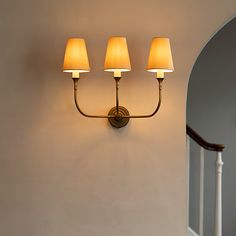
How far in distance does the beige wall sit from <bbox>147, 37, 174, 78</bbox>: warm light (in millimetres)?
210

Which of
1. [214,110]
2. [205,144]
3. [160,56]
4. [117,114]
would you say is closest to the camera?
[160,56]

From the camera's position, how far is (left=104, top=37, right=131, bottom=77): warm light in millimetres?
2098

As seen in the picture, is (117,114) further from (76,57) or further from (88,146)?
(76,57)

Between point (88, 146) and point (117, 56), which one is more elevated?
point (117, 56)

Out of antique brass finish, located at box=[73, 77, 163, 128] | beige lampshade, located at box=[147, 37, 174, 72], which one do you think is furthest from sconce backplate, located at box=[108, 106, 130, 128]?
beige lampshade, located at box=[147, 37, 174, 72]

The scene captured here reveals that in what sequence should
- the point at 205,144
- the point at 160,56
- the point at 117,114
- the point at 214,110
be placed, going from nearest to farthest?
1. the point at 160,56
2. the point at 117,114
3. the point at 205,144
4. the point at 214,110

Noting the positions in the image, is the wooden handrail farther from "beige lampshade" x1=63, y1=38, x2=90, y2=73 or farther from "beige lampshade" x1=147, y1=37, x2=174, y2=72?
"beige lampshade" x1=63, y1=38, x2=90, y2=73

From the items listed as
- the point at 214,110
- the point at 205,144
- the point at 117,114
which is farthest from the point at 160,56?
the point at 214,110

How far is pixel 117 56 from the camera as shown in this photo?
210cm

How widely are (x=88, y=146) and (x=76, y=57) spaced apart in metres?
0.55

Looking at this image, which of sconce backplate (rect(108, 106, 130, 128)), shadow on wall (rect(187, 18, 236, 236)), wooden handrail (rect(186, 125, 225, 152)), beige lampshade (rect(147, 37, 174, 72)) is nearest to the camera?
beige lampshade (rect(147, 37, 174, 72))

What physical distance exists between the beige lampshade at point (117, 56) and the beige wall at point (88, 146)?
21 centimetres

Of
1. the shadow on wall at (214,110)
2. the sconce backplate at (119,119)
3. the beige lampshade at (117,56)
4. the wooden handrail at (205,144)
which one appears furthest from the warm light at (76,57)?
the shadow on wall at (214,110)

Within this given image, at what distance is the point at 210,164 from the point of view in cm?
404
